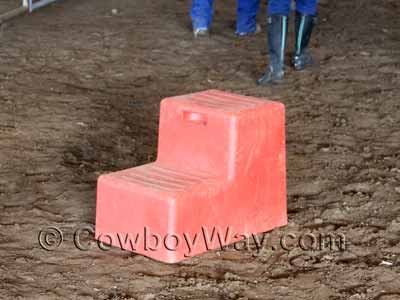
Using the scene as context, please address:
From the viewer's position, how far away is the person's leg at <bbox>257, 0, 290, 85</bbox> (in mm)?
6625

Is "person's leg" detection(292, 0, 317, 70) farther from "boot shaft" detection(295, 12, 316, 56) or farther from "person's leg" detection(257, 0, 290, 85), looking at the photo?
"person's leg" detection(257, 0, 290, 85)

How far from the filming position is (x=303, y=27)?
6.99 m

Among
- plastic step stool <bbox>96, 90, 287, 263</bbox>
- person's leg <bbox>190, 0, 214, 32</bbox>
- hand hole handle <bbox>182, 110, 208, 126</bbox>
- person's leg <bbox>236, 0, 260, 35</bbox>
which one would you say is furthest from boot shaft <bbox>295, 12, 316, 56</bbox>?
hand hole handle <bbox>182, 110, 208, 126</bbox>

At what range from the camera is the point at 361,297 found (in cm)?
363

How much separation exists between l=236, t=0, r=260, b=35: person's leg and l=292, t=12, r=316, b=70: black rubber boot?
905mm

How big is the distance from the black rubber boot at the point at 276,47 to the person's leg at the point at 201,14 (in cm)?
140

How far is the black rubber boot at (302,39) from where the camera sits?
6.97 m

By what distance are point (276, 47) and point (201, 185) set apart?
116 inches

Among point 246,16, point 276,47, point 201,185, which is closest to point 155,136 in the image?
point 276,47

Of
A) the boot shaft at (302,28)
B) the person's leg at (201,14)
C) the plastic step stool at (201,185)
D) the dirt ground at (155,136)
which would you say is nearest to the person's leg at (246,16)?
the dirt ground at (155,136)

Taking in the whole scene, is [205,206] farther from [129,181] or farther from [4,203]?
[4,203]

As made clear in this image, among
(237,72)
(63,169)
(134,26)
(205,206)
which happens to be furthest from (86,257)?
(134,26)

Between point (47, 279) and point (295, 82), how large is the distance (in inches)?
138

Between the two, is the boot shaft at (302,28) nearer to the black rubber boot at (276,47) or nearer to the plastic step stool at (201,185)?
the black rubber boot at (276,47)
